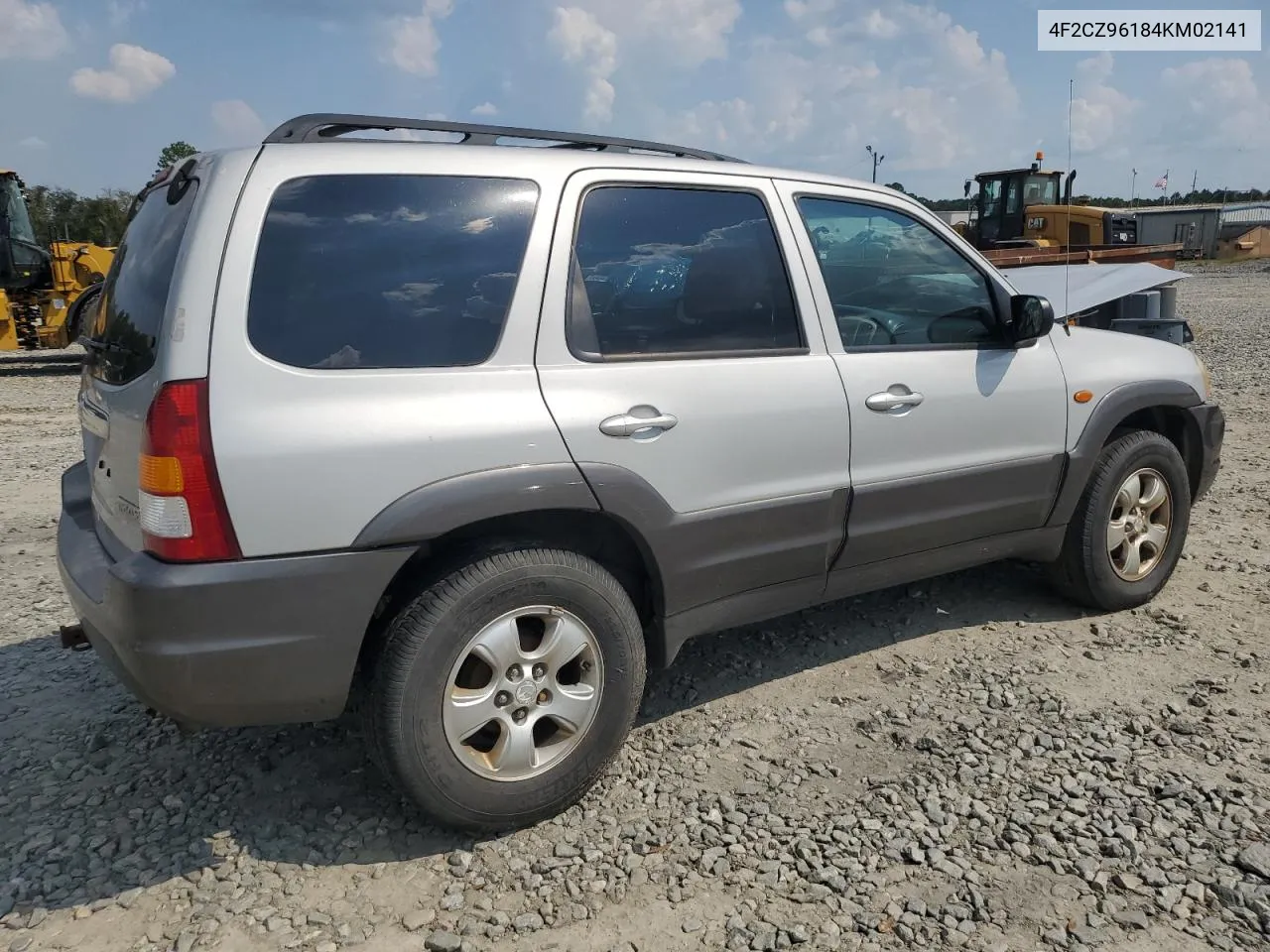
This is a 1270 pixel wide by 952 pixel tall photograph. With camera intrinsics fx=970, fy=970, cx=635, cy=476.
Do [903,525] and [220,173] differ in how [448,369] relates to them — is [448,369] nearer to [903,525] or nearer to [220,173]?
[220,173]

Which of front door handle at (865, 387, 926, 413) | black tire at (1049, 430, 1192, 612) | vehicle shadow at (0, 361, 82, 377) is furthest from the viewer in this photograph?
vehicle shadow at (0, 361, 82, 377)

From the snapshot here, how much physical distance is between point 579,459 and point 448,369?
440 mm

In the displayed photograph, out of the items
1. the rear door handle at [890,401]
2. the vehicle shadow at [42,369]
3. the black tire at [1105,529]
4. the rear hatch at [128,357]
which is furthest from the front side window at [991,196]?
the rear hatch at [128,357]

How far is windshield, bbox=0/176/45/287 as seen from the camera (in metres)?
15.7

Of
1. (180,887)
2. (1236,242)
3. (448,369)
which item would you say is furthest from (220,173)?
(1236,242)

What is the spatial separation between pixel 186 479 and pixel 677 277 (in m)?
1.56

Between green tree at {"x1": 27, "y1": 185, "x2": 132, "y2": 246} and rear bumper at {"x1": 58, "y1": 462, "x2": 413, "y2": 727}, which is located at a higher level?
green tree at {"x1": 27, "y1": 185, "x2": 132, "y2": 246}

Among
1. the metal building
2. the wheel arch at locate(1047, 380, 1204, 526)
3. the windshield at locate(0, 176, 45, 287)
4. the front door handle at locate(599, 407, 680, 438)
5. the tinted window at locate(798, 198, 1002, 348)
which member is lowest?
the metal building

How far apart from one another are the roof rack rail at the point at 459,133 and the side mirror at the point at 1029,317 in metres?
1.25

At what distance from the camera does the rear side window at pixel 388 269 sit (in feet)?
7.99

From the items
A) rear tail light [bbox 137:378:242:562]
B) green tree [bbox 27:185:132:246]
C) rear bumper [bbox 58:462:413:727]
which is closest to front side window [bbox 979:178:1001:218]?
rear bumper [bbox 58:462:413:727]

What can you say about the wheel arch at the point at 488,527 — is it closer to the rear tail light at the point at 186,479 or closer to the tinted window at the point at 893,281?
the rear tail light at the point at 186,479

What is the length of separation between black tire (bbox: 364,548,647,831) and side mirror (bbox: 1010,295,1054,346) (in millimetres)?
1947

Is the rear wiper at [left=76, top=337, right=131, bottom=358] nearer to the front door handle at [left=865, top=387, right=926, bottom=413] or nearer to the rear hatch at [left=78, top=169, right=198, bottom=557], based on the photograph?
the rear hatch at [left=78, top=169, right=198, bottom=557]
